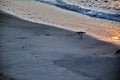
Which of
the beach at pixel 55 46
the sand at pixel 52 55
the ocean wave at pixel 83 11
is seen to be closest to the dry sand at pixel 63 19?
the beach at pixel 55 46

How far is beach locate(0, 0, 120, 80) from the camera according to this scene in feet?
17.6

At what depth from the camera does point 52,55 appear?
622cm

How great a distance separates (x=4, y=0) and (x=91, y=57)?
6.72 meters

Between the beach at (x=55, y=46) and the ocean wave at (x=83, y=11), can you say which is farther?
the ocean wave at (x=83, y=11)

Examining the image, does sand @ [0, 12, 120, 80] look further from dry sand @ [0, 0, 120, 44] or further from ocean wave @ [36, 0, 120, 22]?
ocean wave @ [36, 0, 120, 22]

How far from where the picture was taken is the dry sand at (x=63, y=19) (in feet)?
28.8

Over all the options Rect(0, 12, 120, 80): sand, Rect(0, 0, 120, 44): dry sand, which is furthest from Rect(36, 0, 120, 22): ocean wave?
Rect(0, 12, 120, 80): sand

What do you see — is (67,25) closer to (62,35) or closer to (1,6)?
(62,35)

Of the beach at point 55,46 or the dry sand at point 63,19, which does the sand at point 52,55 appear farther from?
the dry sand at point 63,19

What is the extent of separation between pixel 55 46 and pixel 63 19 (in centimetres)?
309

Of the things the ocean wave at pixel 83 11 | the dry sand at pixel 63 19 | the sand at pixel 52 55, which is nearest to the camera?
the sand at pixel 52 55

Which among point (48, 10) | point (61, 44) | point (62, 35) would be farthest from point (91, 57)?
point (48, 10)

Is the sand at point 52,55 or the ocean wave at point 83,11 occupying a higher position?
the sand at point 52,55

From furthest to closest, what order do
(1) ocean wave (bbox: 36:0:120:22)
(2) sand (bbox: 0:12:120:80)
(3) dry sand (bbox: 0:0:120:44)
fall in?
1. (1) ocean wave (bbox: 36:0:120:22)
2. (3) dry sand (bbox: 0:0:120:44)
3. (2) sand (bbox: 0:12:120:80)
